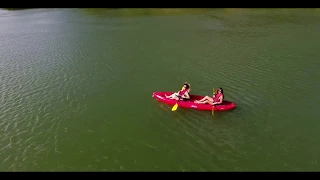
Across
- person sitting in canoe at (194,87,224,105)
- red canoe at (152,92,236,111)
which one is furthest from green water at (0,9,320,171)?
person sitting in canoe at (194,87,224,105)

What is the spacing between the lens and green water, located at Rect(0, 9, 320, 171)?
1244cm

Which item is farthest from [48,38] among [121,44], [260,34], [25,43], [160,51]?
[260,34]

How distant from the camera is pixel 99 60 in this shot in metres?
25.1

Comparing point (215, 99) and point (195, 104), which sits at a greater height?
point (215, 99)

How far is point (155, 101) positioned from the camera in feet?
56.6

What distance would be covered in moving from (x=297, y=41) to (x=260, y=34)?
4.28 metres

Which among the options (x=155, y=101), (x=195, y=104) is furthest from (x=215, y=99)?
(x=155, y=101)

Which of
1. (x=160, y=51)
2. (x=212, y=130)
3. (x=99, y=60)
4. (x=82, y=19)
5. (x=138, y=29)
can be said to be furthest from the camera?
(x=82, y=19)

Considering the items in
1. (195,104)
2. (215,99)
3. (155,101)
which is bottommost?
(155,101)

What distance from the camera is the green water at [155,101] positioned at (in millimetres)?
12438

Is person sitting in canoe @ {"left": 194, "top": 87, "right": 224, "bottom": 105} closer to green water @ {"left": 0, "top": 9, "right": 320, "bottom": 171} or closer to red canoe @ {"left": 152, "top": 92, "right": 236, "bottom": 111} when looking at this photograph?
red canoe @ {"left": 152, "top": 92, "right": 236, "bottom": 111}

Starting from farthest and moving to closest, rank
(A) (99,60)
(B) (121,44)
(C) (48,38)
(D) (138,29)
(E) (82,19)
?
1. (E) (82,19)
2. (D) (138,29)
3. (C) (48,38)
4. (B) (121,44)
5. (A) (99,60)

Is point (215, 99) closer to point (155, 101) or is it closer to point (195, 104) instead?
point (195, 104)
